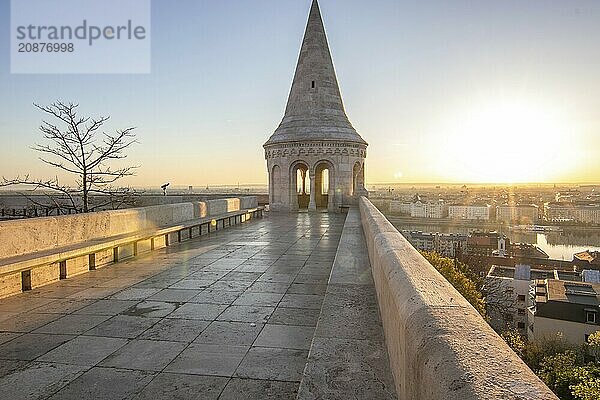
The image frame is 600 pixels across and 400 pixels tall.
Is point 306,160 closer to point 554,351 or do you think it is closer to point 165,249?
point 165,249

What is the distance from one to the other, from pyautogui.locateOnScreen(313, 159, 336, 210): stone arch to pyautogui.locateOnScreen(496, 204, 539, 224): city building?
68.1m

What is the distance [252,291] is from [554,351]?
72.6 feet

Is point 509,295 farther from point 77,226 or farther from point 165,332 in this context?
point 165,332

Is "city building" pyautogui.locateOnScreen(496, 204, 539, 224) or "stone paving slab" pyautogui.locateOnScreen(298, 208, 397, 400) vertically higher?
"stone paving slab" pyautogui.locateOnScreen(298, 208, 397, 400)

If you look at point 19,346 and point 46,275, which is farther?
point 46,275

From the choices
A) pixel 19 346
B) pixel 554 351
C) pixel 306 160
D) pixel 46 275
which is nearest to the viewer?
pixel 19 346

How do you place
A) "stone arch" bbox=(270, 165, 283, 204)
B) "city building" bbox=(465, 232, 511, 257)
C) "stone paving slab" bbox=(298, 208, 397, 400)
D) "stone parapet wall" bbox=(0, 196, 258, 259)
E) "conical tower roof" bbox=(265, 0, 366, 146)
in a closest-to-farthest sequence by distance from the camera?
1. "stone paving slab" bbox=(298, 208, 397, 400)
2. "stone parapet wall" bbox=(0, 196, 258, 259)
3. "conical tower roof" bbox=(265, 0, 366, 146)
4. "stone arch" bbox=(270, 165, 283, 204)
5. "city building" bbox=(465, 232, 511, 257)

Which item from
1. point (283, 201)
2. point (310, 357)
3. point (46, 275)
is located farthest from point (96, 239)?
A: point (283, 201)

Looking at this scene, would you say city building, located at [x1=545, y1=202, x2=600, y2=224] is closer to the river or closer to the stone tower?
the river

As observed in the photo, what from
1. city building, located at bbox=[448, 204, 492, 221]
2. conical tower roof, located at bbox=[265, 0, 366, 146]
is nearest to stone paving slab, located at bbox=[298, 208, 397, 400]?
conical tower roof, located at bbox=[265, 0, 366, 146]

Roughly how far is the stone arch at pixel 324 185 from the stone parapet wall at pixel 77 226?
816 cm

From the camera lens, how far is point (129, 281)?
5238 millimetres

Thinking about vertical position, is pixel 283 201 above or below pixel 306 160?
below

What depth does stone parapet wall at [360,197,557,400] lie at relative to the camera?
40.7 inches
